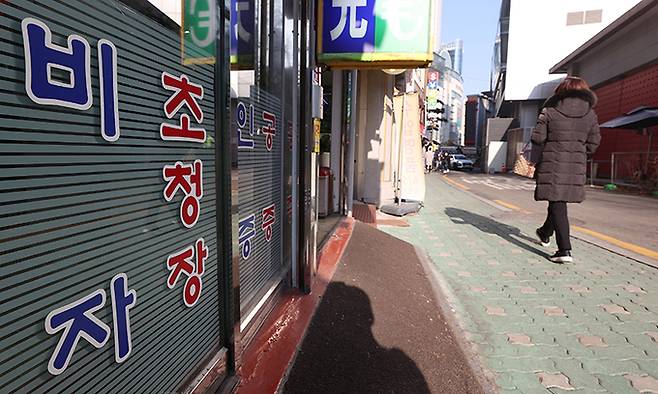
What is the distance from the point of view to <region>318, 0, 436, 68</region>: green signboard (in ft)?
10.9

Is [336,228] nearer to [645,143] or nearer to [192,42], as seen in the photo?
[192,42]

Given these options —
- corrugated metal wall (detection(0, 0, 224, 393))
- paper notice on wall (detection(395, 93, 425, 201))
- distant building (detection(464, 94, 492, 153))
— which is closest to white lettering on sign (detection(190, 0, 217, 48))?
corrugated metal wall (detection(0, 0, 224, 393))

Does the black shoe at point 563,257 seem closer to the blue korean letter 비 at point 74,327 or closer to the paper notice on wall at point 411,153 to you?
the paper notice on wall at point 411,153

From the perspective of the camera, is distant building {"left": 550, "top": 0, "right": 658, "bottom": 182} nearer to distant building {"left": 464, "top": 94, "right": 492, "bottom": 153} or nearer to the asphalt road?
the asphalt road

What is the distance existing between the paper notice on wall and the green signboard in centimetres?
438

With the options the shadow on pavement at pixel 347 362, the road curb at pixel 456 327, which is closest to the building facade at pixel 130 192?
the shadow on pavement at pixel 347 362

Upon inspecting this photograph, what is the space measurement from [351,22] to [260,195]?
5.82ft

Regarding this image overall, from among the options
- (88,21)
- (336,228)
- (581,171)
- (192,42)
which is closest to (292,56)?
(192,42)

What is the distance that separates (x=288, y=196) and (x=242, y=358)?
4.33 feet

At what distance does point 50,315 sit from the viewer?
966 millimetres

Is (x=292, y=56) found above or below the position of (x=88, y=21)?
above

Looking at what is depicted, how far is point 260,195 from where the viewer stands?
2.61 m

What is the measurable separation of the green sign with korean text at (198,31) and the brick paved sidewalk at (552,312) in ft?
7.69

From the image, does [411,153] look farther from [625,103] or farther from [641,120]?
[625,103]
